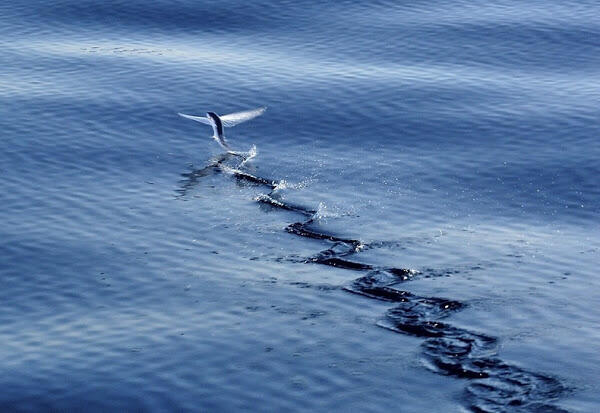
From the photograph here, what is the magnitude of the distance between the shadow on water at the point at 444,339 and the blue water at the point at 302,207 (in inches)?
4.8

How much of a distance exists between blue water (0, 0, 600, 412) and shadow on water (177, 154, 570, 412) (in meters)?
0.12

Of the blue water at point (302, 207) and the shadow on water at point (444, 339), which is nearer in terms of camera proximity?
the shadow on water at point (444, 339)

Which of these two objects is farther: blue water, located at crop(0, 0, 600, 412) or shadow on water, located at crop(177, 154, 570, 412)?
blue water, located at crop(0, 0, 600, 412)

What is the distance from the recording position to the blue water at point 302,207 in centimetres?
4662

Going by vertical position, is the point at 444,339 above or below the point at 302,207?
below

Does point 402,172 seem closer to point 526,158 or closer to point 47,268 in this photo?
point 526,158

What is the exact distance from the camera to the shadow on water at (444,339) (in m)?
43.8

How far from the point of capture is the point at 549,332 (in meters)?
50.0

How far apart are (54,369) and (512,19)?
222 ft

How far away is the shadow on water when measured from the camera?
4381cm

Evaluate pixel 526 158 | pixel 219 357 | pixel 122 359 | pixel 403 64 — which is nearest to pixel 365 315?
pixel 219 357

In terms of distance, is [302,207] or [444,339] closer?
[444,339]

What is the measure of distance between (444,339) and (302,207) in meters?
18.1

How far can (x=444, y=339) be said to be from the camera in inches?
1914
